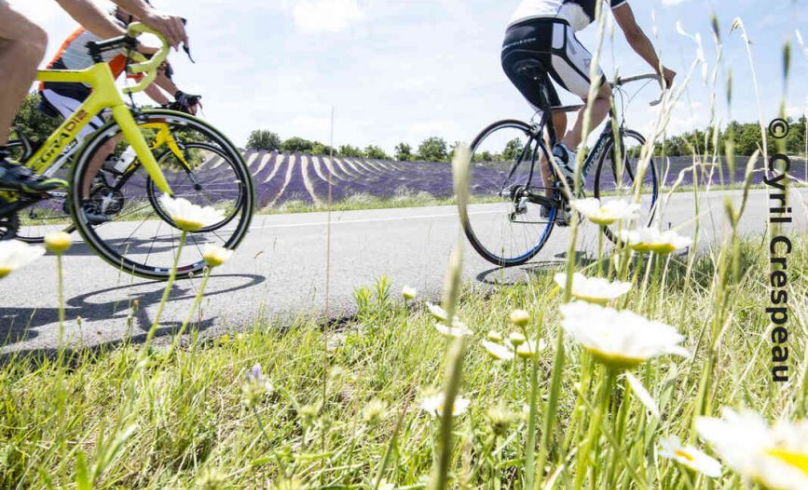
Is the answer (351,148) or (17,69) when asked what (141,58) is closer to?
(17,69)

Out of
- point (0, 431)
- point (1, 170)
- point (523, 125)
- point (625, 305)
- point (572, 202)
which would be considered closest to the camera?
point (572, 202)

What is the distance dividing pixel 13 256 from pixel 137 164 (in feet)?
11.8

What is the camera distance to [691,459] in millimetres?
574

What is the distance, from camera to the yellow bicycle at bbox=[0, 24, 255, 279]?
2273mm

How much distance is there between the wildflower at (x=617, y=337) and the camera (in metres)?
0.41

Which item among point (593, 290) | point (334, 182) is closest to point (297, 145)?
point (334, 182)

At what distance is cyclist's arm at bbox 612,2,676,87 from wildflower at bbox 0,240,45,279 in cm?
367

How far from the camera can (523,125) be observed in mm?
3697

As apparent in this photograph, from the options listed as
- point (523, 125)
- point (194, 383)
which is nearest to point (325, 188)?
point (523, 125)

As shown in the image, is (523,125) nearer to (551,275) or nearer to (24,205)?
(551,275)

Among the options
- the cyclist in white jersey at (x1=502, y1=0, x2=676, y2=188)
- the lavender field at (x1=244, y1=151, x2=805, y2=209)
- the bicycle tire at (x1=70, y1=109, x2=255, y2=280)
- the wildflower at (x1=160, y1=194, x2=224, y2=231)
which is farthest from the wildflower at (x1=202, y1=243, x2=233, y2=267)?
the lavender field at (x1=244, y1=151, x2=805, y2=209)

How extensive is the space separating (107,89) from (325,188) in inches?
417

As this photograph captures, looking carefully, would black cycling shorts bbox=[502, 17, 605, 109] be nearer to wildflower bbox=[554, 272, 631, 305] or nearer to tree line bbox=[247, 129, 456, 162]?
wildflower bbox=[554, 272, 631, 305]

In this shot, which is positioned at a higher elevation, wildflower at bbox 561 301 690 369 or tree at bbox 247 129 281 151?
tree at bbox 247 129 281 151
